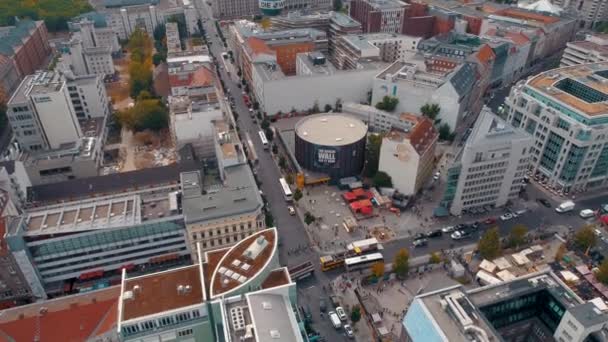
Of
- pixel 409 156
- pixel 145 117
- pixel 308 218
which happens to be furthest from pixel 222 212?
pixel 145 117

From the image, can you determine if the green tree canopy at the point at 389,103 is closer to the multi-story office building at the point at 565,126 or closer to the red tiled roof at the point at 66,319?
the multi-story office building at the point at 565,126

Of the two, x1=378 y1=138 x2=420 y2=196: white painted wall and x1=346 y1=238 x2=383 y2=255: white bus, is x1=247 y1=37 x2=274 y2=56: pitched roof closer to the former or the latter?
x1=378 y1=138 x2=420 y2=196: white painted wall

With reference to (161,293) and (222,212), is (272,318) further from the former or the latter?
(222,212)

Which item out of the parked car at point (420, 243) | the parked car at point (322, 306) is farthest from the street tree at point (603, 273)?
the parked car at point (322, 306)

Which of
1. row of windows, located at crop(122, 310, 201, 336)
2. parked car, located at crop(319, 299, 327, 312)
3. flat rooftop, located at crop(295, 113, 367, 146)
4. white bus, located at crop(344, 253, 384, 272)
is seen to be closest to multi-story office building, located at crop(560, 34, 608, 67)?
flat rooftop, located at crop(295, 113, 367, 146)

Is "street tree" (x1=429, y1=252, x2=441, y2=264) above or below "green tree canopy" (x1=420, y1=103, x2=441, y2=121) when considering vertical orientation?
below

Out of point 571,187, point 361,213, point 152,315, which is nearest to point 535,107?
point 571,187
